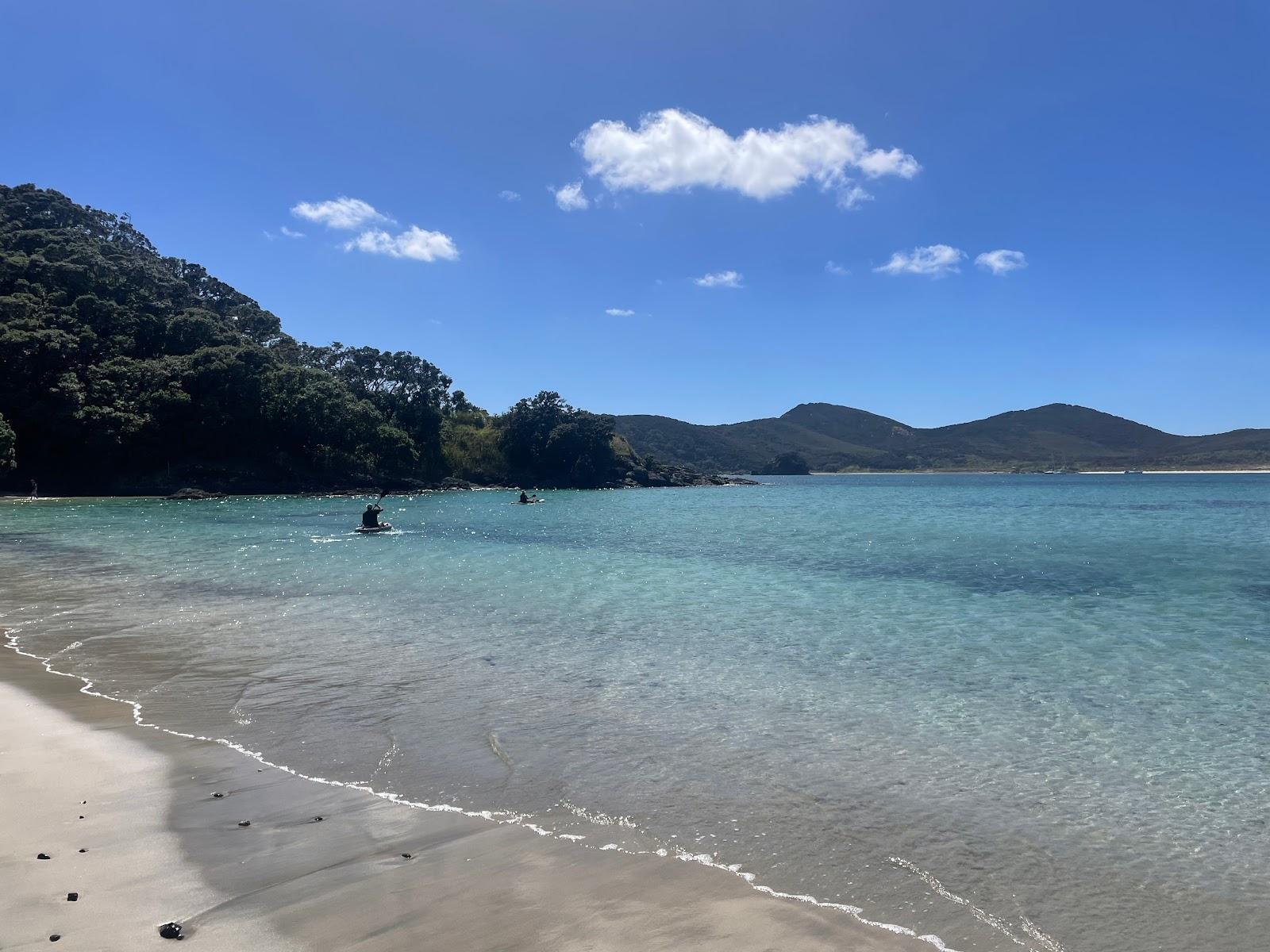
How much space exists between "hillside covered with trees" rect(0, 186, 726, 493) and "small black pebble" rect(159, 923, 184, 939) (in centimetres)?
7268

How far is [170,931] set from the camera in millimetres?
4164

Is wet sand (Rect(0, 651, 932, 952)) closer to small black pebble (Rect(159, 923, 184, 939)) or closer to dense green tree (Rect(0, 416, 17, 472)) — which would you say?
small black pebble (Rect(159, 923, 184, 939))

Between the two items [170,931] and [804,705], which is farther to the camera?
[804,705]

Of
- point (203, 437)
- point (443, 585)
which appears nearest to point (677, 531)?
point (443, 585)

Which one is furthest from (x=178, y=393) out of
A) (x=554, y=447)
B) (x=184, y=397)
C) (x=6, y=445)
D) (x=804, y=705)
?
(x=804, y=705)

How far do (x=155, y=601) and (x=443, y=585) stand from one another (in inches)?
262

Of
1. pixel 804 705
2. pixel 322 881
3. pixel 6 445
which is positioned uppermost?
pixel 6 445

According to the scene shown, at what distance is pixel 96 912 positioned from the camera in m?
4.36

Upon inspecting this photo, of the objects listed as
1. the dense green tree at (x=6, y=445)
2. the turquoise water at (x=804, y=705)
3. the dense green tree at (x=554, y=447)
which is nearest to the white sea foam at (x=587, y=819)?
the turquoise water at (x=804, y=705)

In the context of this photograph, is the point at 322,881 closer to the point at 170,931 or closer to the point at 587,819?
the point at 170,931

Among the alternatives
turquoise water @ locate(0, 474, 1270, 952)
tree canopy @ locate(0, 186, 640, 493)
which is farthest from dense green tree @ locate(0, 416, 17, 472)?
turquoise water @ locate(0, 474, 1270, 952)

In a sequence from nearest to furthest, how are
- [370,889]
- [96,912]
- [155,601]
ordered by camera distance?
[96,912]
[370,889]
[155,601]

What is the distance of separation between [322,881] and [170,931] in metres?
0.91

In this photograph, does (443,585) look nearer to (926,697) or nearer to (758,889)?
(926,697)
